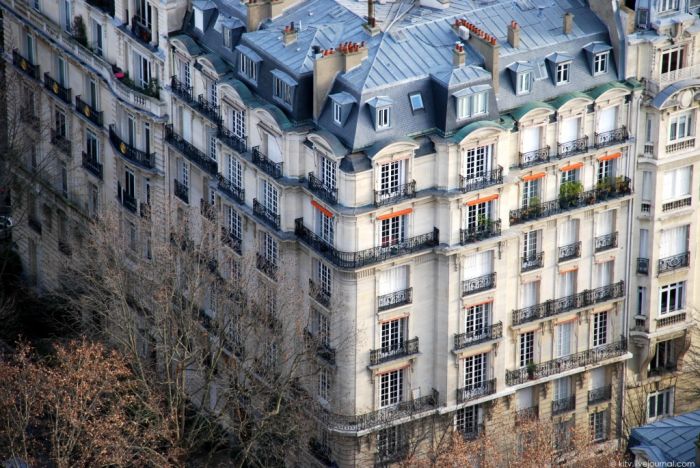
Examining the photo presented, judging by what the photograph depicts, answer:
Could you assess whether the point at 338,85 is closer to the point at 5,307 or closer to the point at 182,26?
the point at 182,26

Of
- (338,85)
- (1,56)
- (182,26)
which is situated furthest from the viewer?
(1,56)

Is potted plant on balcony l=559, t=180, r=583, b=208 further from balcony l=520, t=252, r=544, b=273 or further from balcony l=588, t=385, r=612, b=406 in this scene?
balcony l=588, t=385, r=612, b=406

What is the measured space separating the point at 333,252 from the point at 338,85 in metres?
9.63

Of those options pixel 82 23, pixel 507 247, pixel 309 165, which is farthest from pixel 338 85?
pixel 82 23

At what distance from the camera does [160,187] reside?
149 m

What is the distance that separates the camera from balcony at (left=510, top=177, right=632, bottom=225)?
138125 millimetres

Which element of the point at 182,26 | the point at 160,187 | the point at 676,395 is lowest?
the point at 676,395

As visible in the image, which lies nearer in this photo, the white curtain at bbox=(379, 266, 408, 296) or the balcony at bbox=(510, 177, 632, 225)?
the white curtain at bbox=(379, 266, 408, 296)

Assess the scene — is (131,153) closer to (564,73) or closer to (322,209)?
(322,209)

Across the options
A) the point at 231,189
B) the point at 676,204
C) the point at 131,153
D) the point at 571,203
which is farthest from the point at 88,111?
the point at 676,204

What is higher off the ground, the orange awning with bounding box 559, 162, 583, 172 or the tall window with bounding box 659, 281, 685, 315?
the orange awning with bounding box 559, 162, 583, 172

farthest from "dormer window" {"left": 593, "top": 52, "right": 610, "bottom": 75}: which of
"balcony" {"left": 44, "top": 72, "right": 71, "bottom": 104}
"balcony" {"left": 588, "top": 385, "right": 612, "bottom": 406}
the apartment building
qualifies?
"balcony" {"left": 44, "top": 72, "right": 71, "bottom": 104}

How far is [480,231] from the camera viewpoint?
5340 inches

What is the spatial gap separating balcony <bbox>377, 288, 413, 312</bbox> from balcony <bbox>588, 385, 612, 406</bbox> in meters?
17.1
